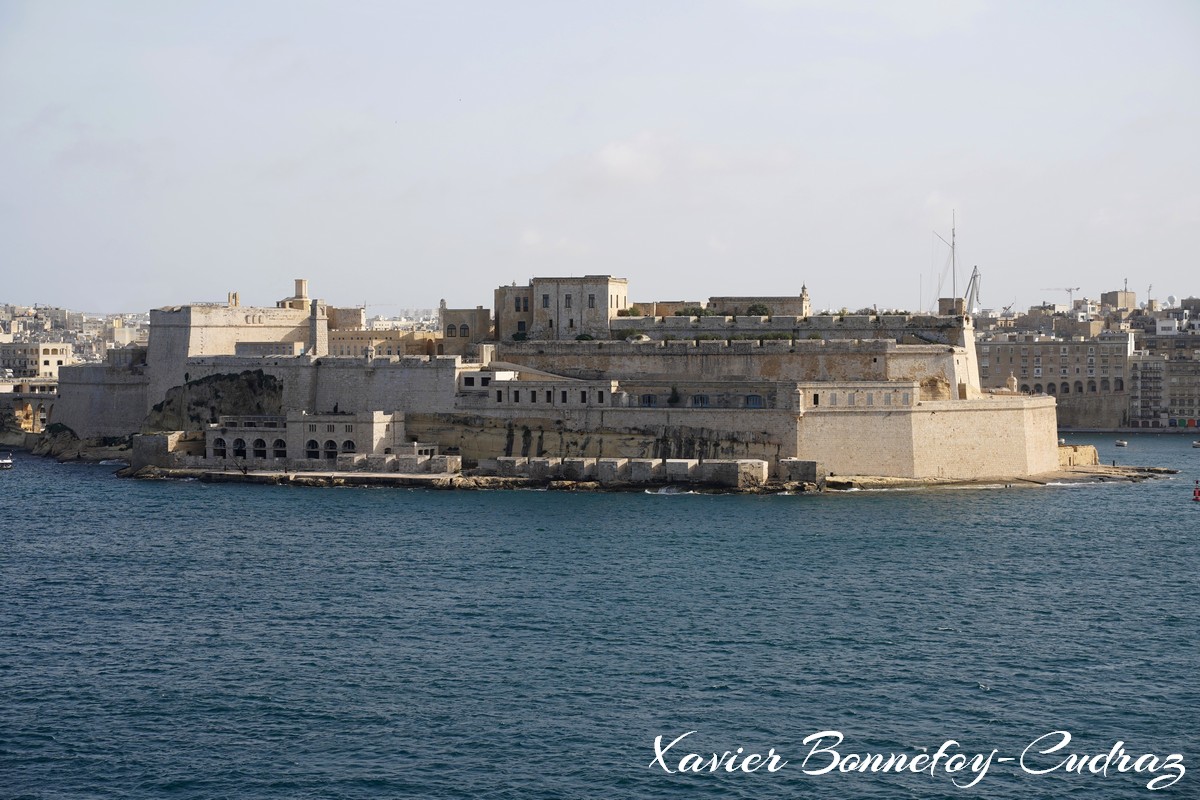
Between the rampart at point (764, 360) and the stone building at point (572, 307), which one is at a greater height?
the stone building at point (572, 307)

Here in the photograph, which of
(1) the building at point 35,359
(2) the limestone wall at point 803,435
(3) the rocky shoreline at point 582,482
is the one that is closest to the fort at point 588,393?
(2) the limestone wall at point 803,435

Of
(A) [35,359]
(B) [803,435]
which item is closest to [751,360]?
(B) [803,435]

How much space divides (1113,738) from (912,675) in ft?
15.2

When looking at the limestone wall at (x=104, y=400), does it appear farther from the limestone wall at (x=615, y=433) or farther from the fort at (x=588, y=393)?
the limestone wall at (x=615, y=433)

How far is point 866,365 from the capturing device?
61.0 metres

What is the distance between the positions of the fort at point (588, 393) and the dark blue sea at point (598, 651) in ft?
19.7

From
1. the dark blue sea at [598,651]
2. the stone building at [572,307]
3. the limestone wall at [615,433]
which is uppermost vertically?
the stone building at [572,307]

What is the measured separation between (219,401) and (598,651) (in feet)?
122

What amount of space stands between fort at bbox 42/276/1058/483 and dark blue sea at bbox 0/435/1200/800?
6001 mm

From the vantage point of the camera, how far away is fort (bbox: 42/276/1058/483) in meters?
56.9

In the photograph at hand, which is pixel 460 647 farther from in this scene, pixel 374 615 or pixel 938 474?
pixel 938 474

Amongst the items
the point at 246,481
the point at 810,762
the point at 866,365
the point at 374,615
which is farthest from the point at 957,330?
the point at 810,762

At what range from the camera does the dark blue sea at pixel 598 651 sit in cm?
2531

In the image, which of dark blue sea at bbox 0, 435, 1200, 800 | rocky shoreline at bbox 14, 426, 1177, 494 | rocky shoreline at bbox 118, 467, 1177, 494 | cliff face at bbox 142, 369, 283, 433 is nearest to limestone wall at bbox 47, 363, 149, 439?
cliff face at bbox 142, 369, 283, 433
